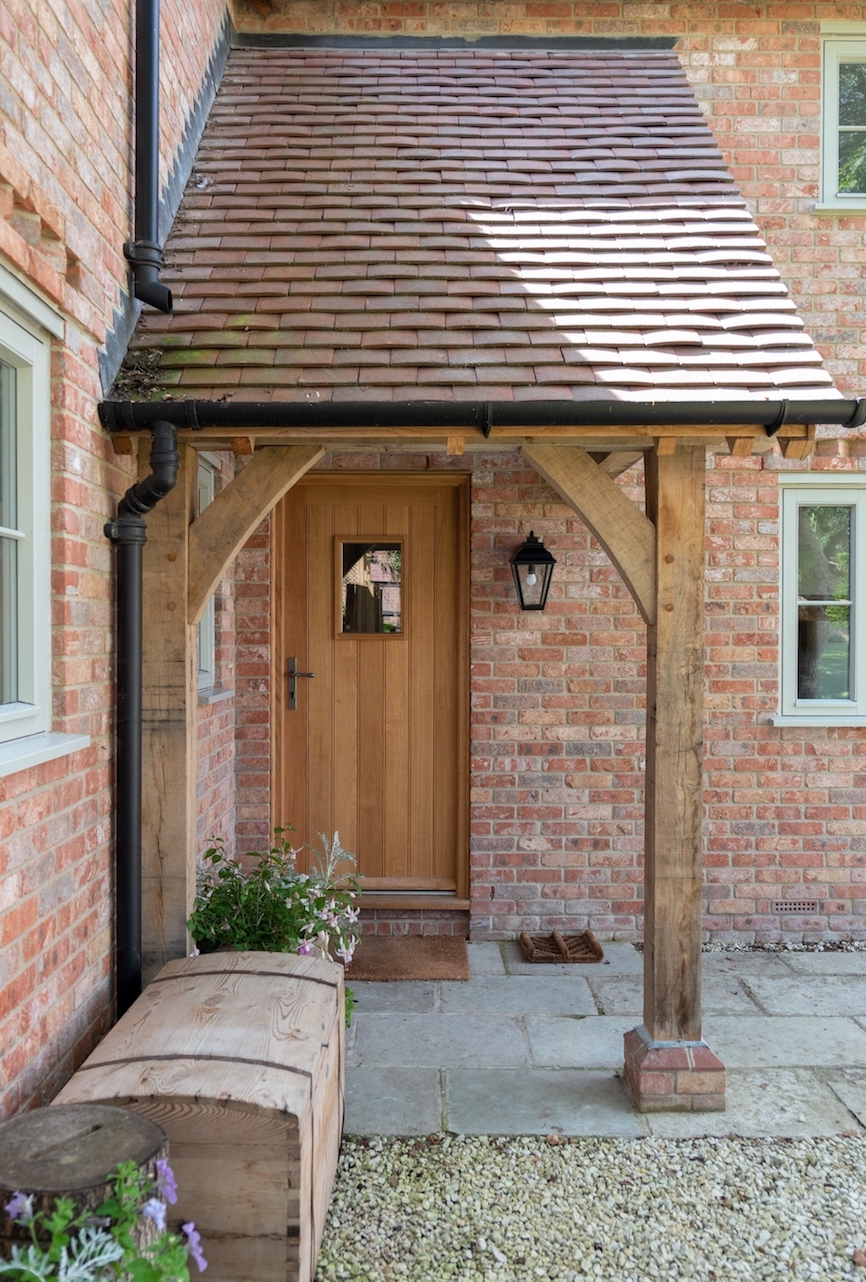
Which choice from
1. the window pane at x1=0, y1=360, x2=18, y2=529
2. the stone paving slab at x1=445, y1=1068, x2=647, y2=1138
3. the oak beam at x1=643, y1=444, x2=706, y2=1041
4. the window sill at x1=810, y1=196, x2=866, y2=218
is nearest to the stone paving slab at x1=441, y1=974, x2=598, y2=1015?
the stone paving slab at x1=445, y1=1068, x2=647, y2=1138

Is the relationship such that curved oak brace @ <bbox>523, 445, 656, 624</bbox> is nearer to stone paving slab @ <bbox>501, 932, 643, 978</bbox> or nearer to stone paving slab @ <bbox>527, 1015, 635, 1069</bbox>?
stone paving slab @ <bbox>527, 1015, 635, 1069</bbox>

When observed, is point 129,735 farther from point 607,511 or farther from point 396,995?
point 396,995

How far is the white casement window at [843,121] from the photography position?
5.03 m

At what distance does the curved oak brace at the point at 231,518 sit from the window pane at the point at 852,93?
409 cm

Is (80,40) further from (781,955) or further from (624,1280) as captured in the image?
(781,955)

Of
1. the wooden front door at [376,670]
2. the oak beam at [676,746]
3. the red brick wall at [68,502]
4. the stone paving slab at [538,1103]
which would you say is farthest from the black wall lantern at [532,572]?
the stone paving slab at [538,1103]

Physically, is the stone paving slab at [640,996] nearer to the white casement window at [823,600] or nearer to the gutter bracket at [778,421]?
the white casement window at [823,600]

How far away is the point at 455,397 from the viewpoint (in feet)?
10.3

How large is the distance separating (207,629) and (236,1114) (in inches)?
111

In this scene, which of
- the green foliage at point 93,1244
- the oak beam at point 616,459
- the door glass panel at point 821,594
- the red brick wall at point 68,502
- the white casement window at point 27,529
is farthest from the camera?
the door glass panel at point 821,594

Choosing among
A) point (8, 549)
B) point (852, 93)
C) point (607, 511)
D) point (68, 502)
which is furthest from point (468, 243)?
point (852, 93)

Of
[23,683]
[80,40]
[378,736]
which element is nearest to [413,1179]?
[23,683]

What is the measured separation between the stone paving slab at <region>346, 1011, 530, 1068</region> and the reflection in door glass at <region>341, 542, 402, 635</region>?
2.12 meters

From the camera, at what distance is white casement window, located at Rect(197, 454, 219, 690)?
14.9ft
